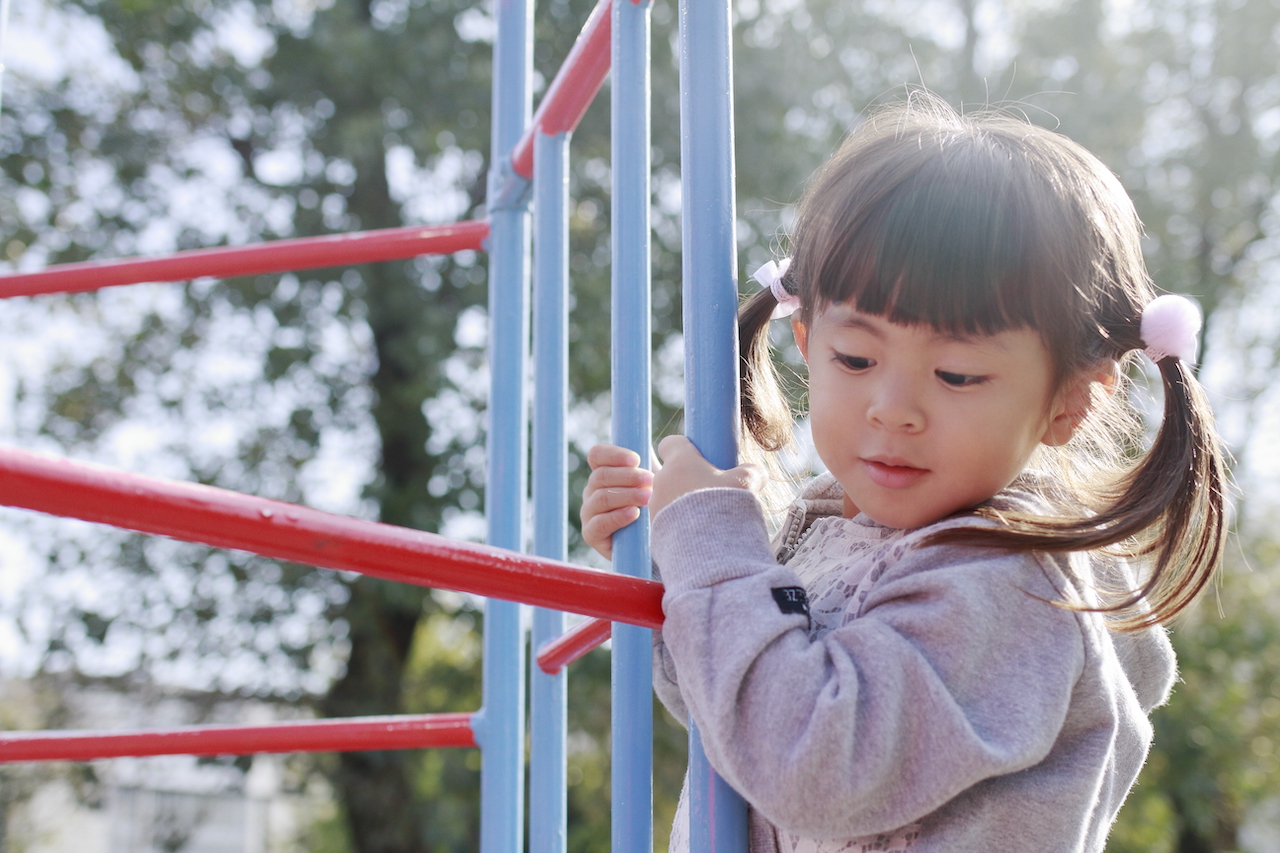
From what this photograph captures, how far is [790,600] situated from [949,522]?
0.13 m

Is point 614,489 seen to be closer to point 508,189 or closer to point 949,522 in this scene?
point 949,522

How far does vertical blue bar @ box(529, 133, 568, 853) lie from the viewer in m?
1.21

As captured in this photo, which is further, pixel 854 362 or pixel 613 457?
pixel 613 457

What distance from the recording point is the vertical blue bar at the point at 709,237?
0.82 metres

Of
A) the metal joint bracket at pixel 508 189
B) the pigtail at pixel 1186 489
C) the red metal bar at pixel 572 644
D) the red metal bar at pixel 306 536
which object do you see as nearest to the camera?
the red metal bar at pixel 306 536

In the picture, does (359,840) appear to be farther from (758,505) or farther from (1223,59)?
(1223,59)

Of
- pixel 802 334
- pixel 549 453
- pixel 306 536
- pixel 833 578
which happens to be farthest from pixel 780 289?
pixel 306 536

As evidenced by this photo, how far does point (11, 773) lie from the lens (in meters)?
5.73

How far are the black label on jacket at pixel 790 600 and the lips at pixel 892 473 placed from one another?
11 cm

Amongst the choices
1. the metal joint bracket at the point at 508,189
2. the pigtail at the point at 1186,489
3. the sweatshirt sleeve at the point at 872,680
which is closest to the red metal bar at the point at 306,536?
the sweatshirt sleeve at the point at 872,680

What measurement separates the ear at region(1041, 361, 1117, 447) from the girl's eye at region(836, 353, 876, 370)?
14 centimetres

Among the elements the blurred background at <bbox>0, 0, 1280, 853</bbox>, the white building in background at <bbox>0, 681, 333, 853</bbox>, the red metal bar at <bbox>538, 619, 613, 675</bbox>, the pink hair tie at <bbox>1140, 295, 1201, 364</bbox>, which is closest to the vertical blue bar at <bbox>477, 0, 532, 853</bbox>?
the red metal bar at <bbox>538, 619, 613, 675</bbox>

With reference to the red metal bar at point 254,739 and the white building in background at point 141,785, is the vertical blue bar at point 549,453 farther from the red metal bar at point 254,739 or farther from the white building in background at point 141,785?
the white building in background at point 141,785

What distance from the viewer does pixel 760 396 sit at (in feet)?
3.51
